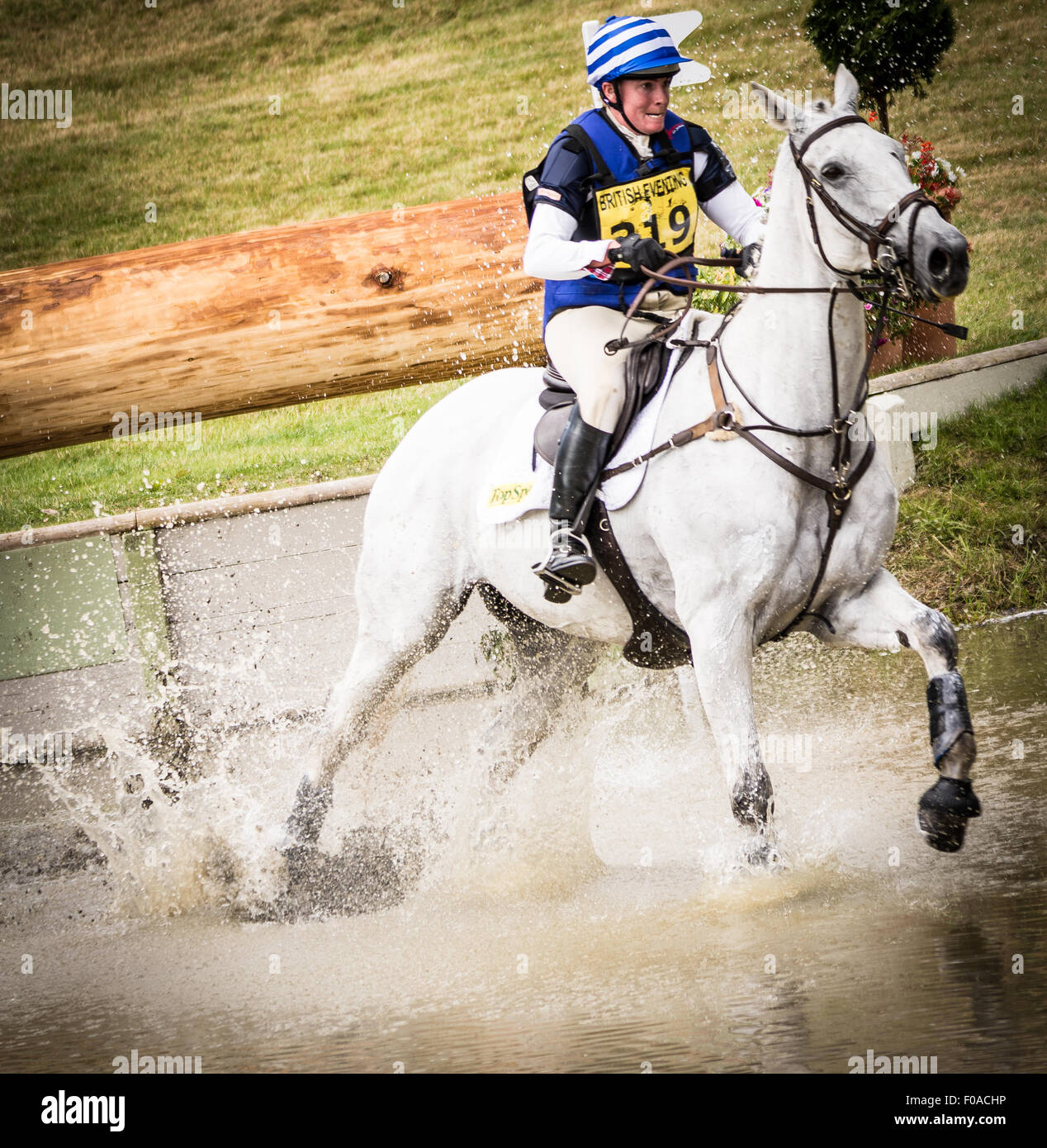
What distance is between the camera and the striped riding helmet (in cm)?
395

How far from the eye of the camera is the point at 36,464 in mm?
12523

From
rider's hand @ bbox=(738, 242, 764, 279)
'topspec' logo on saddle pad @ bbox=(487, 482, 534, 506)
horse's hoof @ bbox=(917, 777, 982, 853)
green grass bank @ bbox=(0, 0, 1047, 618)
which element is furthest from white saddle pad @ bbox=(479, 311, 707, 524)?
green grass bank @ bbox=(0, 0, 1047, 618)

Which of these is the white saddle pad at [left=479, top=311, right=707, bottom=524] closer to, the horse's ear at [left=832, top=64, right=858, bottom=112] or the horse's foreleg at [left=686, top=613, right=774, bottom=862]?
the horse's foreleg at [left=686, top=613, right=774, bottom=862]

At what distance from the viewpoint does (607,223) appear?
13.5ft

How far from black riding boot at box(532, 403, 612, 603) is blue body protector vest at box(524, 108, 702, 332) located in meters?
0.44

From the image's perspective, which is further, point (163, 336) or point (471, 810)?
point (163, 336)

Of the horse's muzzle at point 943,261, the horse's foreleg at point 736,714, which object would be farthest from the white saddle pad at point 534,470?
the horse's muzzle at point 943,261

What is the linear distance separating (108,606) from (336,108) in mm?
11918

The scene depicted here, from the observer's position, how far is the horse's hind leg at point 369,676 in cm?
496

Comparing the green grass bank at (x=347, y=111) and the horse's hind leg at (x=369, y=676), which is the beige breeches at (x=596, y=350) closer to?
the horse's hind leg at (x=369, y=676)

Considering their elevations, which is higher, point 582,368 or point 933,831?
point 582,368

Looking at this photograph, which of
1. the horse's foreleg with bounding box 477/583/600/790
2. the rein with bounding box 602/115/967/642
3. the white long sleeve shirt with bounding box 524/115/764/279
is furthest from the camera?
the horse's foreleg with bounding box 477/583/600/790
